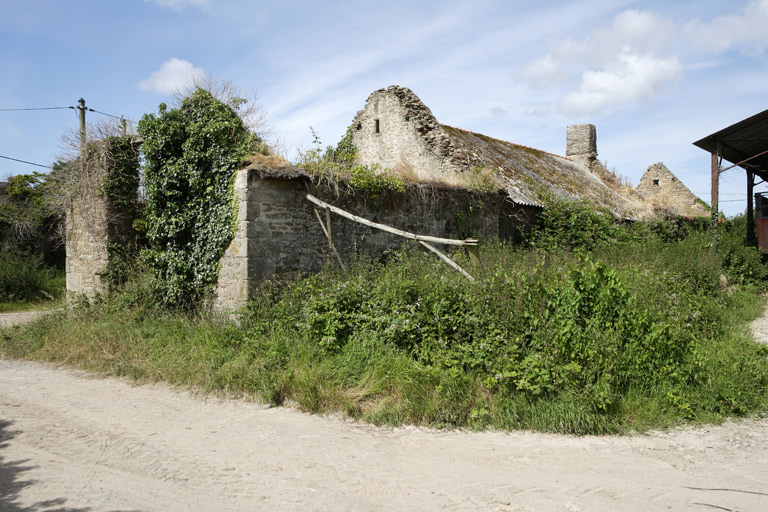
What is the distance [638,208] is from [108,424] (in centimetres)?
1801

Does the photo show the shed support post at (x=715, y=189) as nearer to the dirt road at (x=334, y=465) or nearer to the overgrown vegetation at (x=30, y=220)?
the dirt road at (x=334, y=465)

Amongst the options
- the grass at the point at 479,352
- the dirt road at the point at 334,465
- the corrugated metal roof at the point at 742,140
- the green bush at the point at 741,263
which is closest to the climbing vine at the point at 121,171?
the grass at the point at 479,352

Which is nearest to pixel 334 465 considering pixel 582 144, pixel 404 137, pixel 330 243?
pixel 330 243

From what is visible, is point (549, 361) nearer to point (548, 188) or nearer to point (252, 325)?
point (252, 325)

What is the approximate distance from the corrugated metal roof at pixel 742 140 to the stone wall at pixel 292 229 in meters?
8.20

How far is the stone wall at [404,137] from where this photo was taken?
46.1ft

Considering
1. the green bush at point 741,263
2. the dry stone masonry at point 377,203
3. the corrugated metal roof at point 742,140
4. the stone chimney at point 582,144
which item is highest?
the stone chimney at point 582,144

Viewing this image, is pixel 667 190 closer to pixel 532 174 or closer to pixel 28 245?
pixel 532 174

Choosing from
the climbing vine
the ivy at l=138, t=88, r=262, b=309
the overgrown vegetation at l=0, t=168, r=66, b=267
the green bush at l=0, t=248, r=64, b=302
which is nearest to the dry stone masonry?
the climbing vine

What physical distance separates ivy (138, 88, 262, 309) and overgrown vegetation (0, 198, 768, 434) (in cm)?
80

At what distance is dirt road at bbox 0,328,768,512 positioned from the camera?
390 cm

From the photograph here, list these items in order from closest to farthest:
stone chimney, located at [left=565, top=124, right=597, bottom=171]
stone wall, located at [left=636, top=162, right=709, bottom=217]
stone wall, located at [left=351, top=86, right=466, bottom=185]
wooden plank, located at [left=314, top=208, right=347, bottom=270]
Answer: wooden plank, located at [left=314, top=208, right=347, bottom=270] → stone wall, located at [left=351, top=86, right=466, bottom=185] → stone chimney, located at [left=565, top=124, right=597, bottom=171] → stone wall, located at [left=636, top=162, right=709, bottom=217]

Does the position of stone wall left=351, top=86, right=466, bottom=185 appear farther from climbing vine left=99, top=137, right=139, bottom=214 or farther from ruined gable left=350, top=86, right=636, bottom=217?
climbing vine left=99, top=137, right=139, bottom=214

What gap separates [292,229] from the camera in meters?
8.53
